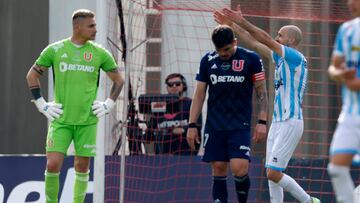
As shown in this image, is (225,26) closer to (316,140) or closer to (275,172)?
(275,172)

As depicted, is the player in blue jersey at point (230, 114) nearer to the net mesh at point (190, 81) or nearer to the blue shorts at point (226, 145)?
the blue shorts at point (226, 145)

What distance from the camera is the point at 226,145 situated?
11.8 m

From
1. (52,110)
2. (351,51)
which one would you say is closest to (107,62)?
(52,110)

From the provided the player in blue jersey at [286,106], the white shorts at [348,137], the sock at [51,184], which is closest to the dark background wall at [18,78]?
the sock at [51,184]

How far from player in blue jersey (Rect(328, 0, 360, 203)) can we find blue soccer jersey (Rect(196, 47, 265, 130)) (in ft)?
10.4

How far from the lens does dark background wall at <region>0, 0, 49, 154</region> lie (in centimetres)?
1602

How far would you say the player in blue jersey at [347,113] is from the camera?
27.6ft

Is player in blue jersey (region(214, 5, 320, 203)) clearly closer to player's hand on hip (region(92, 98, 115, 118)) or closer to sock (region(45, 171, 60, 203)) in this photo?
player's hand on hip (region(92, 98, 115, 118))

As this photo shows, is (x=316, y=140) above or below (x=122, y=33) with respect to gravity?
below

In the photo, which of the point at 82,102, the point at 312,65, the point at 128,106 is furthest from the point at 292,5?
the point at 82,102

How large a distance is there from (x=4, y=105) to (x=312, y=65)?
443cm

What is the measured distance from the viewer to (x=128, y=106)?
14.3 meters

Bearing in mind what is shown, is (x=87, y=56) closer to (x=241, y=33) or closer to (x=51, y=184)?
(x=51, y=184)

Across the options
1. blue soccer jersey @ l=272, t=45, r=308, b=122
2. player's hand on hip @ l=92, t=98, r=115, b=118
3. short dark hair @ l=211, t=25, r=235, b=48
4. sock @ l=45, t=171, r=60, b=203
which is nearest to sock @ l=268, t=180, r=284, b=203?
blue soccer jersey @ l=272, t=45, r=308, b=122
